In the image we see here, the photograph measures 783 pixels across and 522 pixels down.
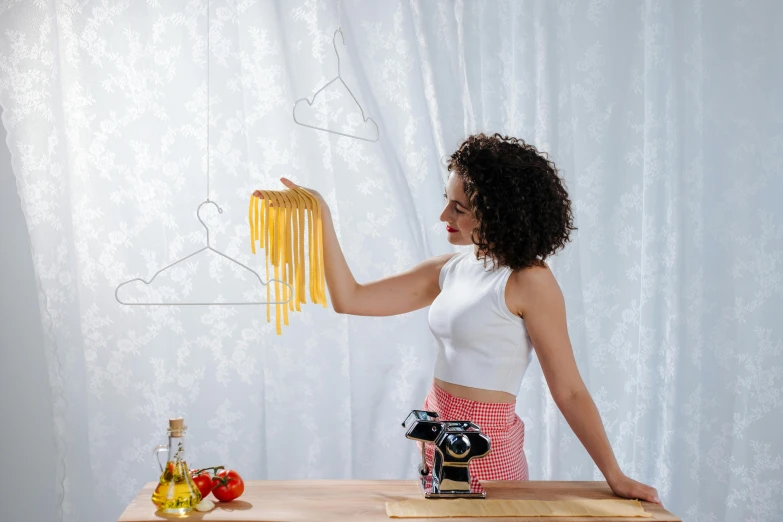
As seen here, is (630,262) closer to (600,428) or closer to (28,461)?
(600,428)

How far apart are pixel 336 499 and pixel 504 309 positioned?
64 centimetres

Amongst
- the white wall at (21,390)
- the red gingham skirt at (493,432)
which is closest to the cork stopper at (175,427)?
the red gingham skirt at (493,432)

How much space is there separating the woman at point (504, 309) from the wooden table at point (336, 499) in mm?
157

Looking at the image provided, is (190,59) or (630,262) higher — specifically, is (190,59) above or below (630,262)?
above

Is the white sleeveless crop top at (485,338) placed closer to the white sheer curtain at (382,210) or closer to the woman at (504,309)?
the woman at (504,309)

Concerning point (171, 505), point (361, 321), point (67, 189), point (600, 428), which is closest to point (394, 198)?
point (361, 321)

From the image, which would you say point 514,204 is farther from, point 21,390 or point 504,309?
point 21,390

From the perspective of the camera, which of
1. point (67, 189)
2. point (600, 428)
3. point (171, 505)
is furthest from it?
point (67, 189)

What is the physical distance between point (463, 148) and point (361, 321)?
120 cm

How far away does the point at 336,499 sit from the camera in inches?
70.7

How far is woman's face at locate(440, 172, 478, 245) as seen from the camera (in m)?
2.20

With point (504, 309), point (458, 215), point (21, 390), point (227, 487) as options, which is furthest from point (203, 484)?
point (21, 390)

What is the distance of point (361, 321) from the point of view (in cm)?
321

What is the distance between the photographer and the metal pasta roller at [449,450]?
Result: 1.78m
